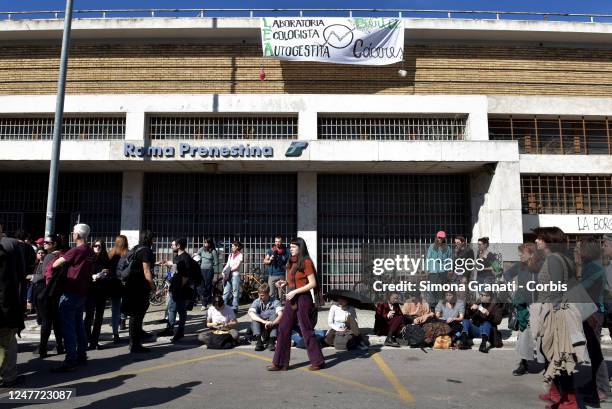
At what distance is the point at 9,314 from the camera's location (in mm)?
4727

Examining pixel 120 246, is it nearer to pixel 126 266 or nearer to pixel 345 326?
pixel 126 266

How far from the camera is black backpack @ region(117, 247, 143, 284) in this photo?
682 cm

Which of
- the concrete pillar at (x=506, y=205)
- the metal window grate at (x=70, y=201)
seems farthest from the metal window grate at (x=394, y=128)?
the metal window grate at (x=70, y=201)

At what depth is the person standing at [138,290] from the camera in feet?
22.3

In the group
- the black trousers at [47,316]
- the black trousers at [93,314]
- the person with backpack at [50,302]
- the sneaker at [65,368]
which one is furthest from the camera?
the black trousers at [93,314]

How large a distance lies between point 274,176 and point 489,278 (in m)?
6.77

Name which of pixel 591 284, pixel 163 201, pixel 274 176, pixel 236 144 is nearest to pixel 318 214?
pixel 274 176

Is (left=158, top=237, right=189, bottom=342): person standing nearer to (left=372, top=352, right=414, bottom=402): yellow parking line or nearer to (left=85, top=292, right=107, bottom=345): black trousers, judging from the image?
(left=85, top=292, right=107, bottom=345): black trousers

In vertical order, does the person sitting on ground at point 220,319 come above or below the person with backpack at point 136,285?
below

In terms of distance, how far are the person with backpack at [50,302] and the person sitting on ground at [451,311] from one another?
20.0 feet

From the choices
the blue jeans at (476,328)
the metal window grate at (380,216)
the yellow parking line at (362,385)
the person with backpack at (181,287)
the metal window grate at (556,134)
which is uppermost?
the metal window grate at (556,134)

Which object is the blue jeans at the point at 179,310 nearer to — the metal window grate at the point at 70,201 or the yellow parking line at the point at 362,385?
the yellow parking line at the point at 362,385

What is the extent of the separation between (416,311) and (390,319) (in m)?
0.56

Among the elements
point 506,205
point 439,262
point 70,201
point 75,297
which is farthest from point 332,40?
point 75,297
